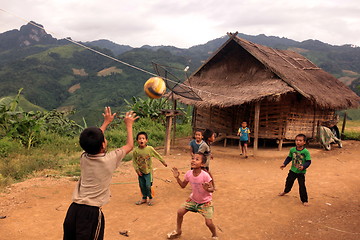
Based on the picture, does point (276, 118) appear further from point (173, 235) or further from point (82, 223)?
point (82, 223)

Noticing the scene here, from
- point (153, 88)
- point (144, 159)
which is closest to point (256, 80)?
point (153, 88)

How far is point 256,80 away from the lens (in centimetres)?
1132

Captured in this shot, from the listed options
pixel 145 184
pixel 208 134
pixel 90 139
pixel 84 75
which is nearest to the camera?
pixel 90 139

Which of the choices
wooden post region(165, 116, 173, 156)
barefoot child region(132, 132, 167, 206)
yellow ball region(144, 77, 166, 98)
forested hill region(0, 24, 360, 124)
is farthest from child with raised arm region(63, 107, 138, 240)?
forested hill region(0, 24, 360, 124)

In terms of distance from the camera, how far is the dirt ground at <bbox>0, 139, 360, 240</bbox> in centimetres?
431

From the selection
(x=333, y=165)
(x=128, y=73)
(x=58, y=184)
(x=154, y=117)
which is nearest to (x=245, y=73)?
(x=333, y=165)

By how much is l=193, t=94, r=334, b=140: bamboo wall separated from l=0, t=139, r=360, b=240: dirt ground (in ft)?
10.1

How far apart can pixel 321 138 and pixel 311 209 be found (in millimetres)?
6943

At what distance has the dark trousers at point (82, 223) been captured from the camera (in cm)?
259

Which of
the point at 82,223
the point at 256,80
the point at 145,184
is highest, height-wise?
the point at 256,80

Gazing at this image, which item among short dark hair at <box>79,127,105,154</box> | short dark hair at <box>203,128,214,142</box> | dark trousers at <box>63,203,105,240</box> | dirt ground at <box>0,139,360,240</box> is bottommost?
dirt ground at <box>0,139,360,240</box>

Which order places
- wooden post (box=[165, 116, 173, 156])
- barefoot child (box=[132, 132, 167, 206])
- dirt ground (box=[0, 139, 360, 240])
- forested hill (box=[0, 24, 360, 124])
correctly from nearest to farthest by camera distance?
dirt ground (box=[0, 139, 360, 240]) → barefoot child (box=[132, 132, 167, 206]) → wooden post (box=[165, 116, 173, 156]) → forested hill (box=[0, 24, 360, 124])

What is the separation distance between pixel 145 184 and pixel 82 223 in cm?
274

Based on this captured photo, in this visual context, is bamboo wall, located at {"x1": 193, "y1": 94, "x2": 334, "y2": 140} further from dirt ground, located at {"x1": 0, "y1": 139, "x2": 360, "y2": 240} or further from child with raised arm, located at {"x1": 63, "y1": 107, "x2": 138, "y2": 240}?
child with raised arm, located at {"x1": 63, "y1": 107, "x2": 138, "y2": 240}
